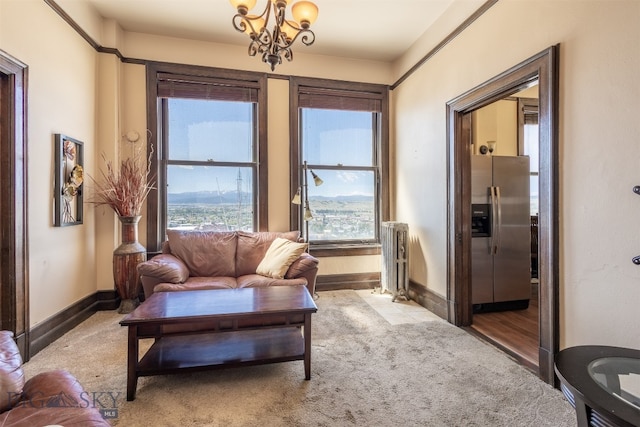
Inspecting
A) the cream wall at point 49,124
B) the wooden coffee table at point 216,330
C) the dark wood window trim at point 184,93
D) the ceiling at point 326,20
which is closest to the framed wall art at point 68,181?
the cream wall at point 49,124

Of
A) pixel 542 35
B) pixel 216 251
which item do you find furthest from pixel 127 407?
pixel 542 35

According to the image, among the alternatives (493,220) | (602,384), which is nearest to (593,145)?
(602,384)

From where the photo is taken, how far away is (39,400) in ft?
3.89

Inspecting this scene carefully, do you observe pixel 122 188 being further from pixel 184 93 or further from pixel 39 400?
pixel 39 400

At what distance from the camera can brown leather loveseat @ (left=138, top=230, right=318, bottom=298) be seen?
297 centimetres

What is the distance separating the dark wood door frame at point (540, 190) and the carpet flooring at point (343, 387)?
37cm

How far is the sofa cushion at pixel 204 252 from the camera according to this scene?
347 centimetres

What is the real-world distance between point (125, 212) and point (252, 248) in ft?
4.75

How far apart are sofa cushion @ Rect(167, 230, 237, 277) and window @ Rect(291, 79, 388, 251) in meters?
1.09

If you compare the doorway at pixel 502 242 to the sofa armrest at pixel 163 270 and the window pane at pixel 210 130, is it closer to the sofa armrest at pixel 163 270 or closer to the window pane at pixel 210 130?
the window pane at pixel 210 130

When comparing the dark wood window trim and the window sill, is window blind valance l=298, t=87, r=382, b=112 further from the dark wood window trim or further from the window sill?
the window sill

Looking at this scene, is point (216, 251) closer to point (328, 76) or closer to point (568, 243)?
point (328, 76)

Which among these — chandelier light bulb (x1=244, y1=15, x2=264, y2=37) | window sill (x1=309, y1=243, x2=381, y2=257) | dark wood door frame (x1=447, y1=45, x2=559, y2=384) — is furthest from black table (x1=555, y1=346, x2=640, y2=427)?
window sill (x1=309, y1=243, x2=381, y2=257)

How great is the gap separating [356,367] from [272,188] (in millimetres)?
2589
